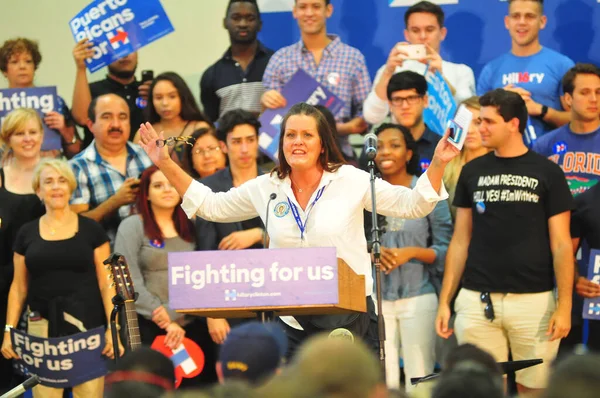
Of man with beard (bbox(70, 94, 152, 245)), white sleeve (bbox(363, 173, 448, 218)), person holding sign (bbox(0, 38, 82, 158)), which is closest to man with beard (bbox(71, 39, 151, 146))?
person holding sign (bbox(0, 38, 82, 158))

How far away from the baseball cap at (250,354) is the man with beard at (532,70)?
4586mm

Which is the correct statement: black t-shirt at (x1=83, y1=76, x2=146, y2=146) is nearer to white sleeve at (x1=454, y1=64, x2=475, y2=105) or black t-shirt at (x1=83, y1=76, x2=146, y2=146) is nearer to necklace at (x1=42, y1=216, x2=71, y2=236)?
necklace at (x1=42, y1=216, x2=71, y2=236)

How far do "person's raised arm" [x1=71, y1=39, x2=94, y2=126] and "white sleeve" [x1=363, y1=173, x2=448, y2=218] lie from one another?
344 cm

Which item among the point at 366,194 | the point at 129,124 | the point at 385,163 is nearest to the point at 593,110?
the point at 385,163

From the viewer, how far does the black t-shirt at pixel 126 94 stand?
8008mm

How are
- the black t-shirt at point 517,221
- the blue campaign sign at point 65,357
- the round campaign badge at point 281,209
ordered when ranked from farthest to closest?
the blue campaign sign at point 65,357 → the black t-shirt at point 517,221 → the round campaign badge at point 281,209

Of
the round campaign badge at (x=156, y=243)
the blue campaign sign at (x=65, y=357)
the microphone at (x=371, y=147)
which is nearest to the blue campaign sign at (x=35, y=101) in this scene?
the round campaign badge at (x=156, y=243)

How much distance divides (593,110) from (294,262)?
3.27 metres

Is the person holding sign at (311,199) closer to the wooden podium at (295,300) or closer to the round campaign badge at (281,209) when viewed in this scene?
the round campaign badge at (281,209)

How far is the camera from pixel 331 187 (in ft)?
16.8

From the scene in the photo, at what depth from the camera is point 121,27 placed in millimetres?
7707

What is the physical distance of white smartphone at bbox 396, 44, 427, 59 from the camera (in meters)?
7.43

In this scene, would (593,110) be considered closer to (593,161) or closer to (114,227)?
(593,161)

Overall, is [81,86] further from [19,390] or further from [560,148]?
[19,390]
